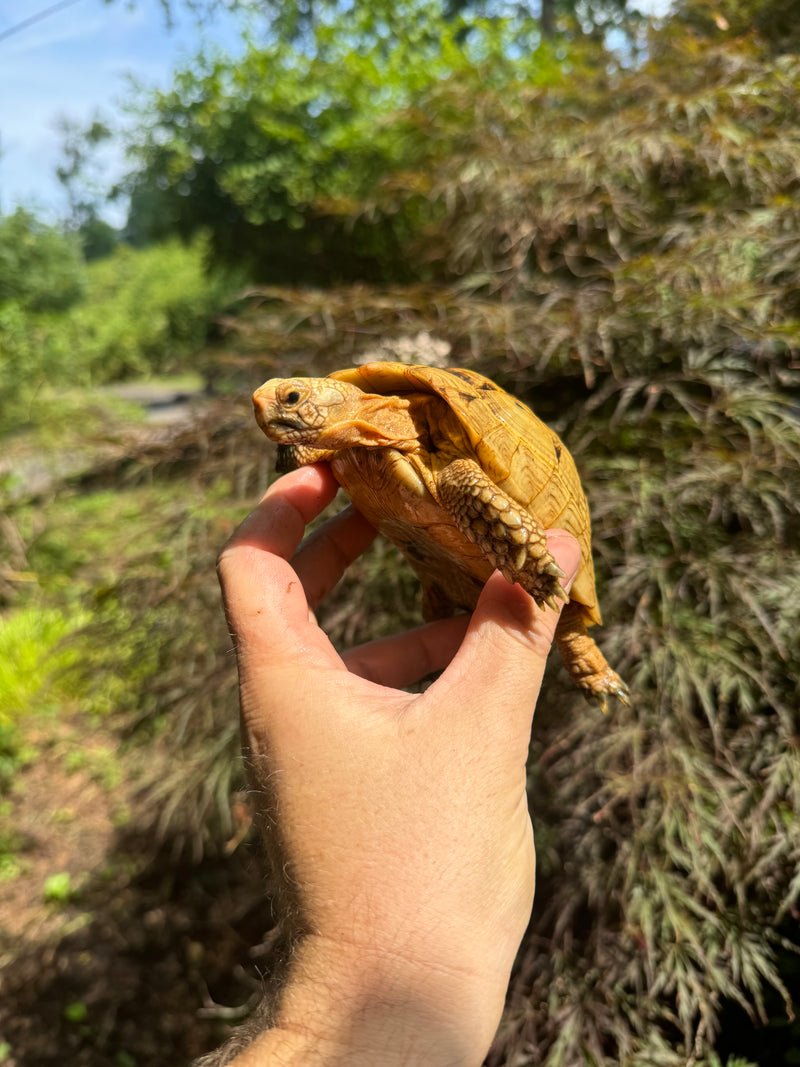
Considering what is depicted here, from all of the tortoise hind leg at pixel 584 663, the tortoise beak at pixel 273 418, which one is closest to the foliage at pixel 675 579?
the tortoise hind leg at pixel 584 663

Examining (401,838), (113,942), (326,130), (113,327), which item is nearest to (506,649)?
(401,838)

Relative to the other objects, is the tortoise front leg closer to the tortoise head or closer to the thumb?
the thumb

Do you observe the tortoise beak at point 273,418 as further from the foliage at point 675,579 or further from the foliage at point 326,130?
the foliage at point 326,130

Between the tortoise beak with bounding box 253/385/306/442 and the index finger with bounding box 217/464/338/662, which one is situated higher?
the tortoise beak with bounding box 253/385/306/442

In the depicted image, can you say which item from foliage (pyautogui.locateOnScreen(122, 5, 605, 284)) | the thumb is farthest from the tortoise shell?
foliage (pyautogui.locateOnScreen(122, 5, 605, 284))

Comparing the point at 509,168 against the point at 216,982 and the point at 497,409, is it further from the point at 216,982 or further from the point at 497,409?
the point at 216,982

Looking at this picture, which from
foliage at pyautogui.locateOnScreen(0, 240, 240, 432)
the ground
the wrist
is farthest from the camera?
foliage at pyautogui.locateOnScreen(0, 240, 240, 432)

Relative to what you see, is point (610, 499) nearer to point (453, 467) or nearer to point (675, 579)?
point (675, 579)
